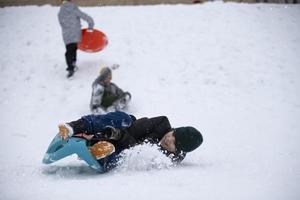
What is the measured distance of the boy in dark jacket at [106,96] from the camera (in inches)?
286

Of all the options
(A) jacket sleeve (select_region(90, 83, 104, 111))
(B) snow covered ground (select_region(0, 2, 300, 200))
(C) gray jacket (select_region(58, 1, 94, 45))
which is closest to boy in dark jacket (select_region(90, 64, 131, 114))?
(A) jacket sleeve (select_region(90, 83, 104, 111))

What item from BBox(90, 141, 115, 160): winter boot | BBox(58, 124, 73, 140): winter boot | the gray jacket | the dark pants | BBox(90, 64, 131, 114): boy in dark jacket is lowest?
BBox(90, 64, 131, 114): boy in dark jacket

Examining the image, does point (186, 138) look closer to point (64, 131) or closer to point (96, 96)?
point (64, 131)

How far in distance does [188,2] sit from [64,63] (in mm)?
4510

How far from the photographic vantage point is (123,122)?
4.68 metres

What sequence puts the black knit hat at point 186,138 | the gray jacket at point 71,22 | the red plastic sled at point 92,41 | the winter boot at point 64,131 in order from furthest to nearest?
the red plastic sled at point 92,41 < the gray jacket at point 71,22 < the black knit hat at point 186,138 < the winter boot at point 64,131

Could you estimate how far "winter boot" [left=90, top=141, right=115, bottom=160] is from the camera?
423 centimetres

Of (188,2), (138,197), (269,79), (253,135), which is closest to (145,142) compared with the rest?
(138,197)

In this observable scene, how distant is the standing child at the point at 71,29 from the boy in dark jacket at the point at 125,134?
13.4 feet

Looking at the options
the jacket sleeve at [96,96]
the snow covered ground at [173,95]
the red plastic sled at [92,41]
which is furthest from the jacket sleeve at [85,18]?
the jacket sleeve at [96,96]

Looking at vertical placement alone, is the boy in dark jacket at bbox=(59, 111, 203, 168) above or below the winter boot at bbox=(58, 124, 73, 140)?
below

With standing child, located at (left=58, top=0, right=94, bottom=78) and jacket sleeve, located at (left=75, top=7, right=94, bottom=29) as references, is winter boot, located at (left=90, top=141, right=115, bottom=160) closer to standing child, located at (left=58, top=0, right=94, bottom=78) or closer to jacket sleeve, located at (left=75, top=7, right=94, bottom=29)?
standing child, located at (left=58, top=0, right=94, bottom=78)

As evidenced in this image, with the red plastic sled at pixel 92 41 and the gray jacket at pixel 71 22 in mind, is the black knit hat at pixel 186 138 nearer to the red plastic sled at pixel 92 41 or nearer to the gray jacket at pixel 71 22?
the gray jacket at pixel 71 22

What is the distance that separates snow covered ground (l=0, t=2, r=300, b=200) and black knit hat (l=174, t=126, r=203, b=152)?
219 mm
